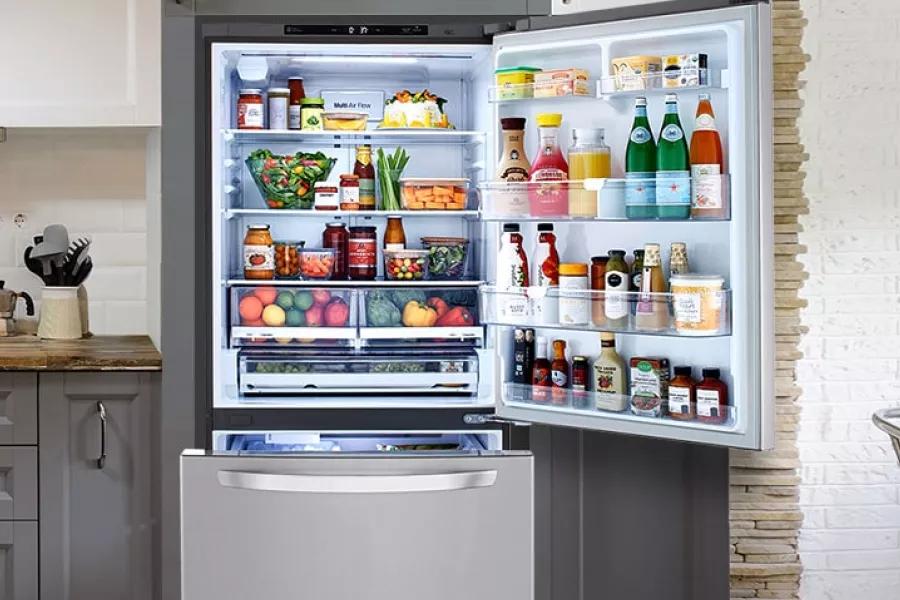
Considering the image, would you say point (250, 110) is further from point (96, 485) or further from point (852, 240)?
point (852, 240)

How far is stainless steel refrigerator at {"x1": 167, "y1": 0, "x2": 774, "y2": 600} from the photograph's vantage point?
2.26 m

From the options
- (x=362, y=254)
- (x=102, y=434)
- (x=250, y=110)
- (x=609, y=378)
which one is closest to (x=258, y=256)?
(x=362, y=254)

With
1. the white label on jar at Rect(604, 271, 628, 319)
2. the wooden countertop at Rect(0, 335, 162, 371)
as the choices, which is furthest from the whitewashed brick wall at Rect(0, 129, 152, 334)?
the white label on jar at Rect(604, 271, 628, 319)

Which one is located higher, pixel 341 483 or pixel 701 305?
pixel 701 305

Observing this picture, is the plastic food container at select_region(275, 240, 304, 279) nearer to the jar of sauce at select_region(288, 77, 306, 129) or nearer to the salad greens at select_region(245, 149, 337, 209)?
the salad greens at select_region(245, 149, 337, 209)

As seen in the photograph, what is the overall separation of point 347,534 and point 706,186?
1064mm

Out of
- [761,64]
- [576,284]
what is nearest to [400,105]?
[576,284]

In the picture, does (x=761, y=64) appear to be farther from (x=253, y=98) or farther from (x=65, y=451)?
(x=65, y=451)

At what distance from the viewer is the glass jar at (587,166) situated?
2.39 meters

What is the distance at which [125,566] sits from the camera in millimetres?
2727

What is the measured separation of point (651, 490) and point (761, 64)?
3.43ft

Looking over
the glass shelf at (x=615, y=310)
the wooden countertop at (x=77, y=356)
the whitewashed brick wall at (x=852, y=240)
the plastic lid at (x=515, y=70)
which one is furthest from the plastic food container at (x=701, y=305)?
the wooden countertop at (x=77, y=356)

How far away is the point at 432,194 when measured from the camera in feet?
8.80

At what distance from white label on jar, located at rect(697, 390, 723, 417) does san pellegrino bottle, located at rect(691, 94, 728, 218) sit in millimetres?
383
